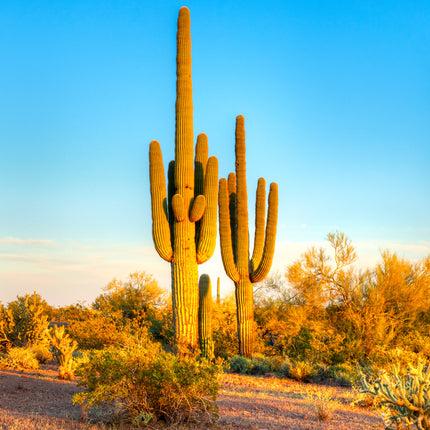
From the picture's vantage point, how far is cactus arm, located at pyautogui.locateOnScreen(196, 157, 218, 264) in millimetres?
14320

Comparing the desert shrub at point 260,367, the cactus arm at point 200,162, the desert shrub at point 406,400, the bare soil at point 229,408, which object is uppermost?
the cactus arm at point 200,162

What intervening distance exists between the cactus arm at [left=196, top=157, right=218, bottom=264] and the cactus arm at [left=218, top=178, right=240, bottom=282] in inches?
57.0

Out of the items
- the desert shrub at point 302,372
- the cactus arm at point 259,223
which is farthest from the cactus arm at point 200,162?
the desert shrub at point 302,372

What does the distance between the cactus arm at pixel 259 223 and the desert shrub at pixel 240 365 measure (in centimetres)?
313

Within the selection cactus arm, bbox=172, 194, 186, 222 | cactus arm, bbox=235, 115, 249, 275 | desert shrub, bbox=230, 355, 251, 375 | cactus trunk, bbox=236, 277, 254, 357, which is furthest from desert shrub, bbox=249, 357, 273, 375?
cactus arm, bbox=172, 194, 186, 222

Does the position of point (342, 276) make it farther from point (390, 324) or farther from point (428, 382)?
point (428, 382)

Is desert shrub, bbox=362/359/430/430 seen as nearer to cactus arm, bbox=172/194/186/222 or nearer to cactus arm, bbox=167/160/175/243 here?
cactus arm, bbox=172/194/186/222

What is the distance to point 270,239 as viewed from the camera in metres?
16.7

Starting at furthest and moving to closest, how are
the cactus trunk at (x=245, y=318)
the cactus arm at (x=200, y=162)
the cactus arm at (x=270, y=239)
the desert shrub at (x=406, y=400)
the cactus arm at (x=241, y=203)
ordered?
the cactus arm at (x=270, y=239) < the cactus arm at (x=241, y=203) < the cactus trunk at (x=245, y=318) < the cactus arm at (x=200, y=162) < the desert shrub at (x=406, y=400)

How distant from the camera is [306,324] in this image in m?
16.3

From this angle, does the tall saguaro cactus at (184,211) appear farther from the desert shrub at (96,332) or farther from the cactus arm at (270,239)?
the desert shrub at (96,332)

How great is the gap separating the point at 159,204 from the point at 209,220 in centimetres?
157

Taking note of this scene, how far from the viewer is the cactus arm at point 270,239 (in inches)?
640

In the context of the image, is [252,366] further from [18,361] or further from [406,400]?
[406,400]
